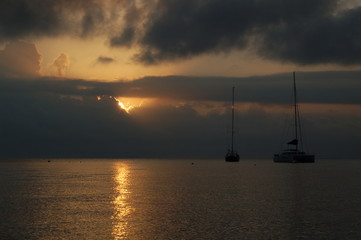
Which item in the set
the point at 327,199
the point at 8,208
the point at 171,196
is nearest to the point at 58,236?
the point at 8,208

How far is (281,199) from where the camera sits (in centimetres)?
6122

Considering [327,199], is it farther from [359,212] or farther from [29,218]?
[29,218]

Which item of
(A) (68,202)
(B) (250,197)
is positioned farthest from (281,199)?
(A) (68,202)

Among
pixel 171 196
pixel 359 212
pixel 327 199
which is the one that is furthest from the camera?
pixel 171 196

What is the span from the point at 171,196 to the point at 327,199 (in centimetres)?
2238

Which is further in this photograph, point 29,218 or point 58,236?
point 29,218

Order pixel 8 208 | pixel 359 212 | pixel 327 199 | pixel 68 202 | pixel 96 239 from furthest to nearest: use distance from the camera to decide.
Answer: pixel 327 199
pixel 68 202
pixel 8 208
pixel 359 212
pixel 96 239

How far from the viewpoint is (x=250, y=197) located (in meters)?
63.8

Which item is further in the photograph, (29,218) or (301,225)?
(29,218)

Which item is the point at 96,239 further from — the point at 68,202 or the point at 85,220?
the point at 68,202

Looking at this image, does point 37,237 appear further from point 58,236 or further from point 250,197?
point 250,197

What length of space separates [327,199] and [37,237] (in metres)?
41.3

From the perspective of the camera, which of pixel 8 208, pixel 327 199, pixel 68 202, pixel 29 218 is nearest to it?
pixel 29 218

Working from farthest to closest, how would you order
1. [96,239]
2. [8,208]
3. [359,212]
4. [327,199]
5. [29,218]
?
[327,199], [8,208], [359,212], [29,218], [96,239]
